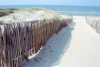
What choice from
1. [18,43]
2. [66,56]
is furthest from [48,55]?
[18,43]

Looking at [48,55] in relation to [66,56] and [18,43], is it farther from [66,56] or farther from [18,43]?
[18,43]

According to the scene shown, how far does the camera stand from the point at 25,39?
618cm

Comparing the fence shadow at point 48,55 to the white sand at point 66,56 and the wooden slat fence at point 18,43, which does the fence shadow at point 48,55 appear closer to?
the white sand at point 66,56

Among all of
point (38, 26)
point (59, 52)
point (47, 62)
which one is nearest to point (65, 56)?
point (59, 52)

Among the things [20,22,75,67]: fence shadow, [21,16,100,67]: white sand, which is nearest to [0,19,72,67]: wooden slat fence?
[20,22,75,67]: fence shadow

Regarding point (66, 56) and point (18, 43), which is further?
point (66, 56)

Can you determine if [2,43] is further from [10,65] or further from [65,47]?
[65,47]

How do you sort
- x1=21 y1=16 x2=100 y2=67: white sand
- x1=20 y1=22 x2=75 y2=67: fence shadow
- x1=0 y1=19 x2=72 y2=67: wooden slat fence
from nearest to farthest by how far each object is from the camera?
x1=0 y1=19 x2=72 y2=67: wooden slat fence → x1=20 y1=22 x2=75 y2=67: fence shadow → x1=21 y1=16 x2=100 y2=67: white sand

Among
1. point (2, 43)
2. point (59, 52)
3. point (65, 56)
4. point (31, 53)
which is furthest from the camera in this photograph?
point (59, 52)

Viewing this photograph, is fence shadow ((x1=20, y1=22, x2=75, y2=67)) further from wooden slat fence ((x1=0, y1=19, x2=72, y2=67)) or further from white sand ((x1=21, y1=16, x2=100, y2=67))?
wooden slat fence ((x1=0, y1=19, x2=72, y2=67))

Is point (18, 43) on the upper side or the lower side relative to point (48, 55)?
upper

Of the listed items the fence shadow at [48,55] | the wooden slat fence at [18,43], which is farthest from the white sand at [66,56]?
the wooden slat fence at [18,43]

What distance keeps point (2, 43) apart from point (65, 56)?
9.93 ft

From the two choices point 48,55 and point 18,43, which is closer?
point 18,43
